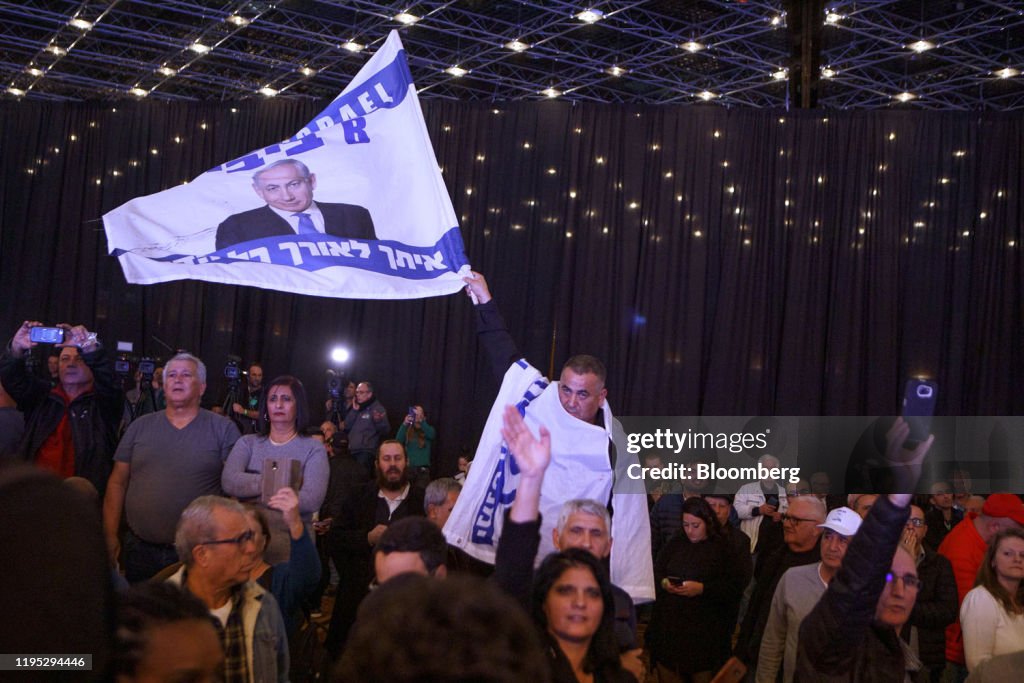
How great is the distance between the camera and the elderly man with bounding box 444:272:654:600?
404cm

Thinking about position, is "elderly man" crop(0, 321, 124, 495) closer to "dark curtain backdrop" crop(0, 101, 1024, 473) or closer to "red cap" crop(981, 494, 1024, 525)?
"red cap" crop(981, 494, 1024, 525)

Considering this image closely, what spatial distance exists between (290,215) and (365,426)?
238 inches

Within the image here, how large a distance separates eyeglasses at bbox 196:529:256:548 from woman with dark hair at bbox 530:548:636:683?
84cm

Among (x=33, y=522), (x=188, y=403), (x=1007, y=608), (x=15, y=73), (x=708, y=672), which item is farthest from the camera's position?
(x=15, y=73)

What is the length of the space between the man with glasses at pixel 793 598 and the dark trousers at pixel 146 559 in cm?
239

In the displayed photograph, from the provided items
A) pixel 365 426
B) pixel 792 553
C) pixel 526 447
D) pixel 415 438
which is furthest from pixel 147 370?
pixel 526 447

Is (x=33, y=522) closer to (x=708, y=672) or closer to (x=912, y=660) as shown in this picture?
(x=912, y=660)

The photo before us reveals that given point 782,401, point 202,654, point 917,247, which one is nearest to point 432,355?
point 782,401

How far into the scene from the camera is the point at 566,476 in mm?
4051

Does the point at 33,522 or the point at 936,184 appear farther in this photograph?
the point at 936,184

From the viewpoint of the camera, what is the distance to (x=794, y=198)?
42.6 ft

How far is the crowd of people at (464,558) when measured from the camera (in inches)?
45.0

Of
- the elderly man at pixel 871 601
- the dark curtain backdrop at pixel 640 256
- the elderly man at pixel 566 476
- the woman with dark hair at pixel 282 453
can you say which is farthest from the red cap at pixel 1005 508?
the dark curtain backdrop at pixel 640 256

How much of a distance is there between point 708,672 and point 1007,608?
4.67 feet
